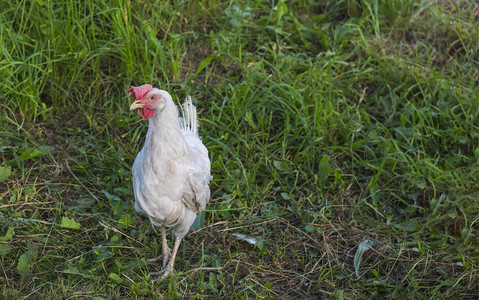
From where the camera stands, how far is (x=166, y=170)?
2906mm

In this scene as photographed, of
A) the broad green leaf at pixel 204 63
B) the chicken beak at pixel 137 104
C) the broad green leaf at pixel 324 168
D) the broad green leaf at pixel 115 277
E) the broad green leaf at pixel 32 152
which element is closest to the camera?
the chicken beak at pixel 137 104

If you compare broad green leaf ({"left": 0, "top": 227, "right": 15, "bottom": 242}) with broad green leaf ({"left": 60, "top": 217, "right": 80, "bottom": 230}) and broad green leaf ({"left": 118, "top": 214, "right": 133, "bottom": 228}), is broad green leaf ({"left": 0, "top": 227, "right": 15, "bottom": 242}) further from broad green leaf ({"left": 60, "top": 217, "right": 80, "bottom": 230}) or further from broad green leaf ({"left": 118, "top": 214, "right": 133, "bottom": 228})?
broad green leaf ({"left": 118, "top": 214, "right": 133, "bottom": 228})

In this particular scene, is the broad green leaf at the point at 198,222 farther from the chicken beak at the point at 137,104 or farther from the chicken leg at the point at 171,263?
the chicken beak at the point at 137,104

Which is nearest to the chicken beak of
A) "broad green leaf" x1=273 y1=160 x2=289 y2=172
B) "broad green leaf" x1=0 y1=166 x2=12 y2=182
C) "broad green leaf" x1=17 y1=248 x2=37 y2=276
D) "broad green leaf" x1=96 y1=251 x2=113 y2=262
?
"broad green leaf" x1=96 y1=251 x2=113 y2=262

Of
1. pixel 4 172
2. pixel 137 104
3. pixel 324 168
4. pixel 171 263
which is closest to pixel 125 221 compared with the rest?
pixel 171 263

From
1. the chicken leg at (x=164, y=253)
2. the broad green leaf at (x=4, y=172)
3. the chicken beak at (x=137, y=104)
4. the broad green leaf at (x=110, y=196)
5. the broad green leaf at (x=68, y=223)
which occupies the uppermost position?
the chicken beak at (x=137, y=104)

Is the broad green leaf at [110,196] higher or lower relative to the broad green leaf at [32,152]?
lower

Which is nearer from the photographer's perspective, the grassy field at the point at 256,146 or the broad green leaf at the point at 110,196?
the grassy field at the point at 256,146

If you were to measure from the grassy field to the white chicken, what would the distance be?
0.46 m

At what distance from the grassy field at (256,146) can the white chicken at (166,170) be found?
18.0 inches

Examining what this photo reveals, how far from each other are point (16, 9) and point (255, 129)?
201 cm

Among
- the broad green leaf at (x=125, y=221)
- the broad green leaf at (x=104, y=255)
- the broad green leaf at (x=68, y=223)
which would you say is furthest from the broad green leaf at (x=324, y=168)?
the broad green leaf at (x=68, y=223)

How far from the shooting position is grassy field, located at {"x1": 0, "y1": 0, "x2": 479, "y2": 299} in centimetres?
341

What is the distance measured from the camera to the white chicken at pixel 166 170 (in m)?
2.80
